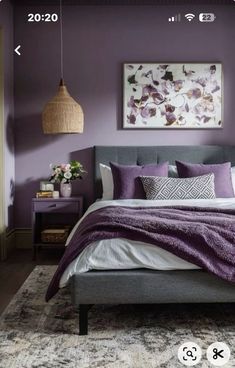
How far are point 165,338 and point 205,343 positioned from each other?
0.22m

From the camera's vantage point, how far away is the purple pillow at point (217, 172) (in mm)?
4441

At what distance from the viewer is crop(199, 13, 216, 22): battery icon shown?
5090 mm

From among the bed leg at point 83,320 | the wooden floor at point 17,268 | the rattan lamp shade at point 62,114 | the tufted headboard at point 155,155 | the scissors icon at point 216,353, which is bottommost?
the wooden floor at point 17,268

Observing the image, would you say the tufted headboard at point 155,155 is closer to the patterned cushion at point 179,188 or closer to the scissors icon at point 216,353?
the patterned cushion at point 179,188

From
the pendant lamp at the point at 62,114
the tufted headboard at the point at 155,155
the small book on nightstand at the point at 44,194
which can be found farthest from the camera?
the tufted headboard at the point at 155,155

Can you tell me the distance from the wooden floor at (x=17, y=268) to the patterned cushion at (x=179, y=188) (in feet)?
4.17

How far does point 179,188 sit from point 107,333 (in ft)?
6.31

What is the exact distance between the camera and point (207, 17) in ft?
16.8

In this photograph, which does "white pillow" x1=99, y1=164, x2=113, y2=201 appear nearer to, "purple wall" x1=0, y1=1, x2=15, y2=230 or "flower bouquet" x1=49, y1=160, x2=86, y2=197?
"flower bouquet" x1=49, y1=160, x2=86, y2=197

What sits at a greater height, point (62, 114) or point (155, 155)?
point (62, 114)

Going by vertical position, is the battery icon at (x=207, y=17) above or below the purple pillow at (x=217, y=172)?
above

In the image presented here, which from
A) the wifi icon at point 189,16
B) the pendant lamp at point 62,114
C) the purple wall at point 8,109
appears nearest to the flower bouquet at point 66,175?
the pendant lamp at point 62,114

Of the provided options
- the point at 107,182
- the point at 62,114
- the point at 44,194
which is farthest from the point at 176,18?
the point at 44,194

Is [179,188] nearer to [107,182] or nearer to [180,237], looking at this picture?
[107,182]
